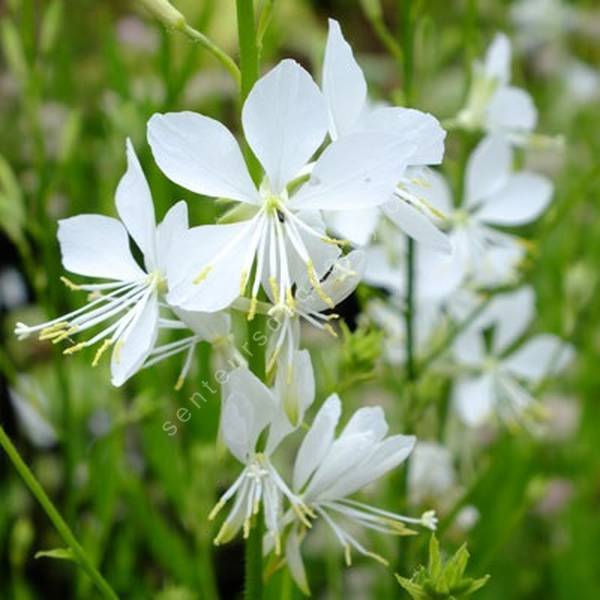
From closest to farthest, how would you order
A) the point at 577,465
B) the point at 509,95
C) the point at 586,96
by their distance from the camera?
the point at 509,95
the point at 577,465
the point at 586,96

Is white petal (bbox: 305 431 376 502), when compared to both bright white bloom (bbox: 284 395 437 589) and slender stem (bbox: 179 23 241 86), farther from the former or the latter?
slender stem (bbox: 179 23 241 86)

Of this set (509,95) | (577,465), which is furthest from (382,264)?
(577,465)

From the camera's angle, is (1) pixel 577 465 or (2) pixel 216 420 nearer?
(2) pixel 216 420

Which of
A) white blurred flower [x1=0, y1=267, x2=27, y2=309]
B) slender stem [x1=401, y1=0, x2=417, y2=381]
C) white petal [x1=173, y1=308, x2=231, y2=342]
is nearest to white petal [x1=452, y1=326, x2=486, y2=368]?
slender stem [x1=401, y1=0, x2=417, y2=381]

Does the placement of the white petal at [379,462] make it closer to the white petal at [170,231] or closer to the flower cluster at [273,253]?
the flower cluster at [273,253]

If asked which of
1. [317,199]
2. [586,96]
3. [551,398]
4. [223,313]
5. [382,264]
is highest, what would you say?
[317,199]

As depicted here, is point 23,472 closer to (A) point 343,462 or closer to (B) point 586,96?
(A) point 343,462
